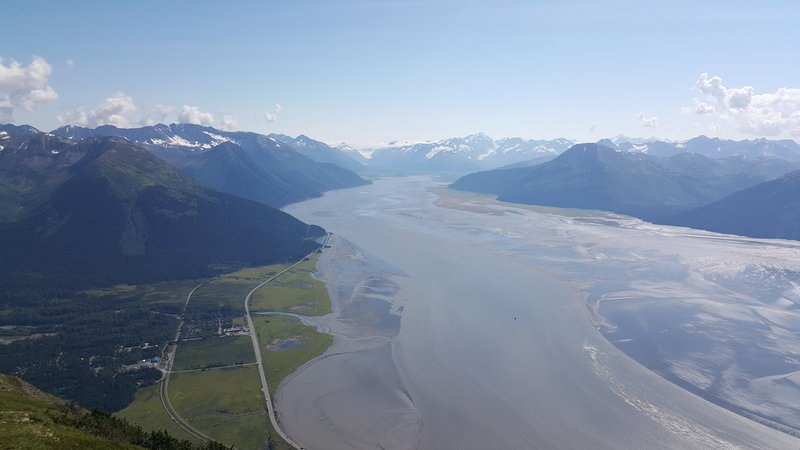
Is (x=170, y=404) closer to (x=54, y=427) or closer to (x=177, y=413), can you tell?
(x=177, y=413)

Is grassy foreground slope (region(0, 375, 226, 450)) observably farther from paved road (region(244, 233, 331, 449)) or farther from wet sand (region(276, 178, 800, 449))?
wet sand (region(276, 178, 800, 449))

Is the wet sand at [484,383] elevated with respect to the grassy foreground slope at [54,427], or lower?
lower

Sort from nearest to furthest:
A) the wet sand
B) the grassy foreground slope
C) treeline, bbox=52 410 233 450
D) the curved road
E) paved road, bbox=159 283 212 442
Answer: the grassy foreground slope < treeline, bbox=52 410 233 450 < the wet sand < the curved road < paved road, bbox=159 283 212 442

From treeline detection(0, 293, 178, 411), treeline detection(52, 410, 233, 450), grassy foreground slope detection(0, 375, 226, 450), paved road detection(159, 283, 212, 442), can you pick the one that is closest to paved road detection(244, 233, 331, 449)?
paved road detection(159, 283, 212, 442)

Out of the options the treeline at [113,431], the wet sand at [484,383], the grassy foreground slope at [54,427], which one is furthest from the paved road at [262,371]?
the grassy foreground slope at [54,427]

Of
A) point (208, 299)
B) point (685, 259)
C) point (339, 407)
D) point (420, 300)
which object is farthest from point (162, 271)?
point (685, 259)

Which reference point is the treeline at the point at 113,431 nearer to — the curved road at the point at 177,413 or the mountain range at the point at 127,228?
the curved road at the point at 177,413
